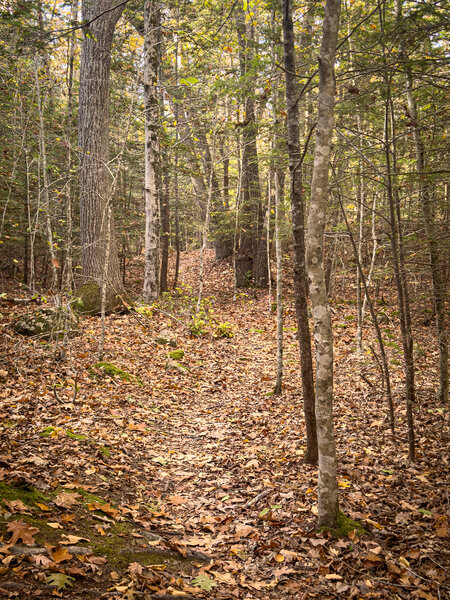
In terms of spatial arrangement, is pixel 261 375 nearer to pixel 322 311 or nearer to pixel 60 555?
pixel 322 311

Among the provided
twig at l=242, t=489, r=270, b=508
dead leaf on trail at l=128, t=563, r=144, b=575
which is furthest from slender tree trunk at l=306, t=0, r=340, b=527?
dead leaf on trail at l=128, t=563, r=144, b=575

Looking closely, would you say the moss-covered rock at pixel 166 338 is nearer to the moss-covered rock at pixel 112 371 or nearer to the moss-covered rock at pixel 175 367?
the moss-covered rock at pixel 175 367

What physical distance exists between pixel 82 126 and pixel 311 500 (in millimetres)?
11048

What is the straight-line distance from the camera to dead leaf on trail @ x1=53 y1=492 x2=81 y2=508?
342cm

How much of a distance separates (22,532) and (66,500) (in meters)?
0.79

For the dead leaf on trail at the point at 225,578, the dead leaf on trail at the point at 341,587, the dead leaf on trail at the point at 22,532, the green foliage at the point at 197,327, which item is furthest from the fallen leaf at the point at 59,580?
the green foliage at the point at 197,327

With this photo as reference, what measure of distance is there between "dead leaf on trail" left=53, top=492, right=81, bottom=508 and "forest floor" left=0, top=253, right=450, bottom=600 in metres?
0.01

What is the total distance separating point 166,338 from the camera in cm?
1052

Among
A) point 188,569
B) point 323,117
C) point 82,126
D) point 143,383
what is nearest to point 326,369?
point 188,569

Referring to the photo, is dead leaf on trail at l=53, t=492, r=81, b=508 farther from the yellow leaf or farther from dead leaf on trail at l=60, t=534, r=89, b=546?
the yellow leaf

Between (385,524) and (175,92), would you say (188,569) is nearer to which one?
(385,524)

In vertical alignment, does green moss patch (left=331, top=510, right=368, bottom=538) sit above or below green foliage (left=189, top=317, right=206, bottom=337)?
below

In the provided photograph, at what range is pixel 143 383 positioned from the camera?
793 cm

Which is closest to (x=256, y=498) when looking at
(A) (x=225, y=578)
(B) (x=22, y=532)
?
(A) (x=225, y=578)
